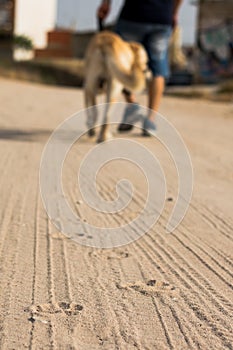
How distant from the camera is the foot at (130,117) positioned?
6880 mm

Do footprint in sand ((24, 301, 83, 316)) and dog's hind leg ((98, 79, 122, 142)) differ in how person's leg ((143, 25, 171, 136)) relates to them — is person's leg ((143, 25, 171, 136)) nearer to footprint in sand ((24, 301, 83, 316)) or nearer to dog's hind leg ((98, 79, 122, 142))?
dog's hind leg ((98, 79, 122, 142))

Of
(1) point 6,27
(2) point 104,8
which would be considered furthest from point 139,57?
(1) point 6,27

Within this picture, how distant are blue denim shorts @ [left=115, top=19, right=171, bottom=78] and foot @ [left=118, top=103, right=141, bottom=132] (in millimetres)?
437

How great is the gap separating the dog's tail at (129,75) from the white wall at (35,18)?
55.8 ft

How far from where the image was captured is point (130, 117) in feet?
23.2

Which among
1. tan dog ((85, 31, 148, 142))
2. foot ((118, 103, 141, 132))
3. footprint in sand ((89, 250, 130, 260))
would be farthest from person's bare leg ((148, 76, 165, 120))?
footprint in sand ((89, 250, 130, 260))

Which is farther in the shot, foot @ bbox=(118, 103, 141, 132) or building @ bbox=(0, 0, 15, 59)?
building @ bbox=(0, 0, 15, 59)

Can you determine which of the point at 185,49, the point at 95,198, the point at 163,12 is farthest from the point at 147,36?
the point at 185,49

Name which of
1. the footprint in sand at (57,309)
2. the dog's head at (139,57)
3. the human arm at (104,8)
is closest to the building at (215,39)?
the human arm at (104,8)

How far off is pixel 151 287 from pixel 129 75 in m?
3.71

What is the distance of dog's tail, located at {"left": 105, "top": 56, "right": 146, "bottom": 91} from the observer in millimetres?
5906

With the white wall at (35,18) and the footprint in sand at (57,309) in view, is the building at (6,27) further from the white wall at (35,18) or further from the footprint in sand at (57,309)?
the footprint in sand at (57,309)

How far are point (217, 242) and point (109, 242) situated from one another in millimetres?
523

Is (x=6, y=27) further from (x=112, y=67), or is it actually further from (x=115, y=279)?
(x=115, y=279)
